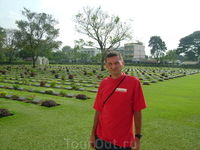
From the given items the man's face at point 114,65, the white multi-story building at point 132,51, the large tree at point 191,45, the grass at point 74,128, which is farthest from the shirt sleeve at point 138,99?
the white multi-story building at point 132,51

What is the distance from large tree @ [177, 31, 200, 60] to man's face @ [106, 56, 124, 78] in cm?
6359

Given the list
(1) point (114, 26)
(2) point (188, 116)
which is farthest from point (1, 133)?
(1) point (114, 26)

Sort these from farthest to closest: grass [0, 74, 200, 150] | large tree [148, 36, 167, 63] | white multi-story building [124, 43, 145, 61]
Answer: white multi-story building [124, 43, 145, 61] < large tree [148, 36, 167, 63] < grass [0, 74, 200, 150]

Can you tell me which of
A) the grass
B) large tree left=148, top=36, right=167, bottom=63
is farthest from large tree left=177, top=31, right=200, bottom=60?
the grass

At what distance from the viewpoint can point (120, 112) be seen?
6.33 ft

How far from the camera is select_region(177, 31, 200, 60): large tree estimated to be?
5772 centimetres

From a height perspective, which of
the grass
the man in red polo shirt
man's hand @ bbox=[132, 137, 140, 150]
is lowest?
the grass

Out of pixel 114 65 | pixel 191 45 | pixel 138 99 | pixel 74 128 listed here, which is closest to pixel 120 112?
pixel 138 99

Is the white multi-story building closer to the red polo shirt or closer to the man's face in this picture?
the man's face

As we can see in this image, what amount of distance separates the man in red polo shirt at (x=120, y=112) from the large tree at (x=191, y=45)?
6368 cm

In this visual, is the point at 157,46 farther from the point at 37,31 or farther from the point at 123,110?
the point at 123,110

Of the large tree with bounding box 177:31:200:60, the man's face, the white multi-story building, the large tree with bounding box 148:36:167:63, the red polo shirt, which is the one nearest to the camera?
the red polo shirt

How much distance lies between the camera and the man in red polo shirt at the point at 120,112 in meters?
1.91

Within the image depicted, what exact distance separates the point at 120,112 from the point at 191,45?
65.2m
